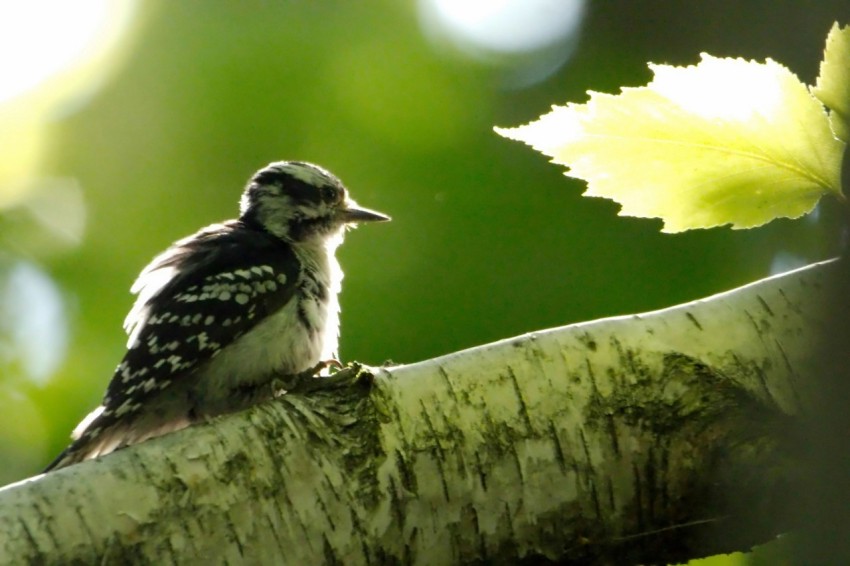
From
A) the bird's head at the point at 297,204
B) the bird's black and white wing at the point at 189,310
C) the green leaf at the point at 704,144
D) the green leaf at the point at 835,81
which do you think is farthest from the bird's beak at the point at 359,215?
the green leaf at the point at 835,81

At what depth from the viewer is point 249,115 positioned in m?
4.52

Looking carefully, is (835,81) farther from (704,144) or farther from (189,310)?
(189,310)

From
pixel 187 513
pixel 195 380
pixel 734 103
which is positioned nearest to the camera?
pixel 734 103

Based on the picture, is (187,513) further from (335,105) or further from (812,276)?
(335,105)

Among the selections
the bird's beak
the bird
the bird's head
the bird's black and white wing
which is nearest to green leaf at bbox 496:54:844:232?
the bird

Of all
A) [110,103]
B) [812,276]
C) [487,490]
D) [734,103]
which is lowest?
[487,490]

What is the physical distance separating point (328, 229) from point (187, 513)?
281 centimetres

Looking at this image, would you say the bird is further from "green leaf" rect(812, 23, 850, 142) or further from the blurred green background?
"green leaf" rect(812, 23, 850, 142)

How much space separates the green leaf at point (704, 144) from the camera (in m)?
2.06

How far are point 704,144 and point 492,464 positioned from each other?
89 cm

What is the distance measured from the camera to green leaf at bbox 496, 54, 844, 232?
206cm

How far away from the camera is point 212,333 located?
12.5ft

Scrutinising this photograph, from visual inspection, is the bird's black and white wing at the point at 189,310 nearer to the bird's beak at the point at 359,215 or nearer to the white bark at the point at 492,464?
the bird's beak at the point at 359,215

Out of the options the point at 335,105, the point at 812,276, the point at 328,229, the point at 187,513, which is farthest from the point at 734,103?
the point at 328,229
